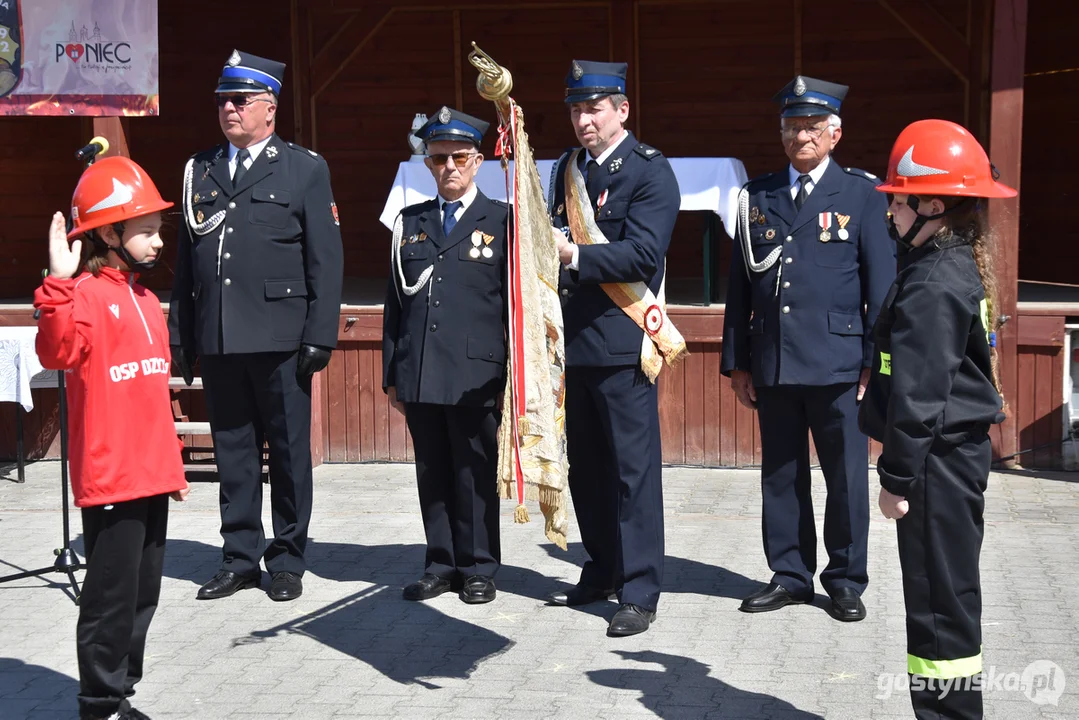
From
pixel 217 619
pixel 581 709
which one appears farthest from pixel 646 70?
pixel 581 709

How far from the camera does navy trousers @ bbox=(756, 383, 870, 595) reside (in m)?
5.44

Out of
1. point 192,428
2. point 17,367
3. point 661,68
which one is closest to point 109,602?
point 192,428

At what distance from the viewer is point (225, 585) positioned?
5836 mm

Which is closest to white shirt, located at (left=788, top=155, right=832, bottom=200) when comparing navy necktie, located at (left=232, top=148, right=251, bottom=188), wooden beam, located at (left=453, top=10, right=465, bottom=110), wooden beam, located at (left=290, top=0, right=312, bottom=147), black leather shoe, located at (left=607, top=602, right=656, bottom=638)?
black leather shoe, located at (left=607, top=602, right=656, bottom=638)

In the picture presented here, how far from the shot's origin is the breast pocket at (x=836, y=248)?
5.42 m

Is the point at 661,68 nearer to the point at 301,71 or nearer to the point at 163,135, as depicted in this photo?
the point at 301,71

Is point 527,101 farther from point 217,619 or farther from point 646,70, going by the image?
point 217,619

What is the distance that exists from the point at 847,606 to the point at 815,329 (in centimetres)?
111

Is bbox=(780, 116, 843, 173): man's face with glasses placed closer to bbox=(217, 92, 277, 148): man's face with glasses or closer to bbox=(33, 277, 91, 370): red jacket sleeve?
bbox=(217, 92, 277, 148): man's face with glasses

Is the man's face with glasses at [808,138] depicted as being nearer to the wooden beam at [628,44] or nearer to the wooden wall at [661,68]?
the wooden beam at [628,44]

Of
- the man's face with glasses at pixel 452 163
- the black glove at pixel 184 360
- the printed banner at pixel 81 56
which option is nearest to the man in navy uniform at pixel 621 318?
the man's face with glasses at pixel 452 163

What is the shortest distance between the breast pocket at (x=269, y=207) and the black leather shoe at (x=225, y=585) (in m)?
1.54

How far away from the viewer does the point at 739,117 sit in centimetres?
1130

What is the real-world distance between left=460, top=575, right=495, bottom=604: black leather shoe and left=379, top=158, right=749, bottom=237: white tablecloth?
3176 millimetres
